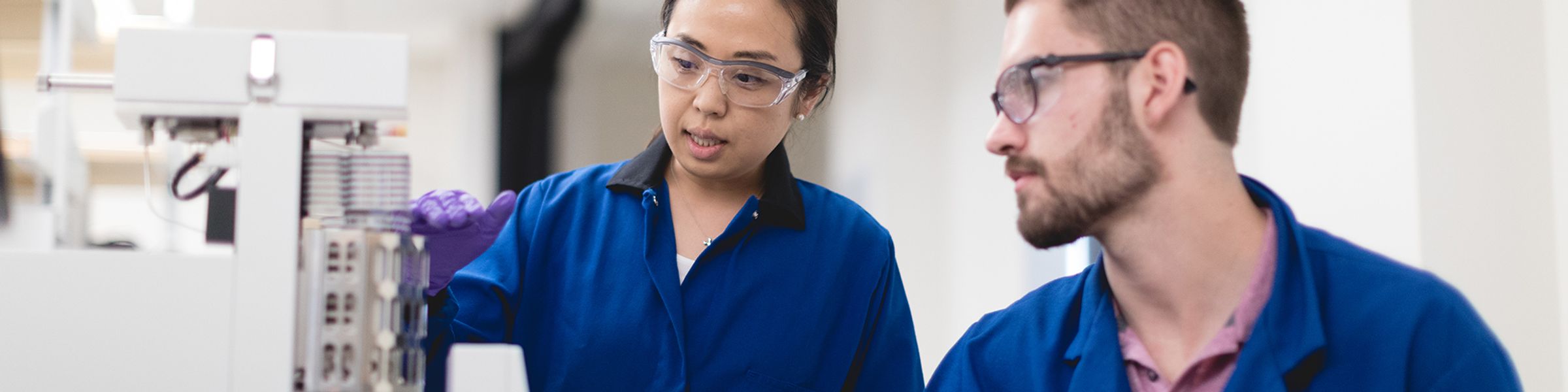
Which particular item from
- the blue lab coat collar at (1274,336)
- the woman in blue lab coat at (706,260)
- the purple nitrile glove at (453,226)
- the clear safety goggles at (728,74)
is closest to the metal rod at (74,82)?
the purple nitrile glove at (453,226)

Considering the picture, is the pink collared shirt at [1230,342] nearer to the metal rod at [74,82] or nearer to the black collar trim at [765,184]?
the black collar trim at [765,184]

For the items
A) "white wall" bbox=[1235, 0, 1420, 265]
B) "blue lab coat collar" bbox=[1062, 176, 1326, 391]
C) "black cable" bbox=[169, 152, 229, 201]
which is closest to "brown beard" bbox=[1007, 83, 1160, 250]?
"blue lab coat collar" bbox=[1062, 176, 1326, 391]

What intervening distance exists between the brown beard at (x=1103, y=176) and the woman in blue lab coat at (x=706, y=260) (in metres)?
0.52

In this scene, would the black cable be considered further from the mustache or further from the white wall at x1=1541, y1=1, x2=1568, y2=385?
the white wall at x1=1541, y1=1, x2=1568, y2=385

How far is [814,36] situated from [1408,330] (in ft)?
3.22

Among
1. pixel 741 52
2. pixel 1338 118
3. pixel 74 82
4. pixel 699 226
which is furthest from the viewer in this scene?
pixel 1338 118

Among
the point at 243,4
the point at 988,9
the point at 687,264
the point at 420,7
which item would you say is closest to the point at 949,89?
the point at 988,9

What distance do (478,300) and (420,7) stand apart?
345 centimetres

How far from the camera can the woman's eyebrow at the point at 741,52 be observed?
1.77m

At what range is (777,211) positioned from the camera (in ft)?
6.22

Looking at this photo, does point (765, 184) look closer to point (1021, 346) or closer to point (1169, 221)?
point (1021, 346)

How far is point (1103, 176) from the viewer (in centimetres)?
140

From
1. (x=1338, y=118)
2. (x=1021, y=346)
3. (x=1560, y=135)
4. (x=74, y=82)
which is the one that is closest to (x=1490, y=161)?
(x=1560, y=135)

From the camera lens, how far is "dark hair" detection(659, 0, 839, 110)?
1.88m
